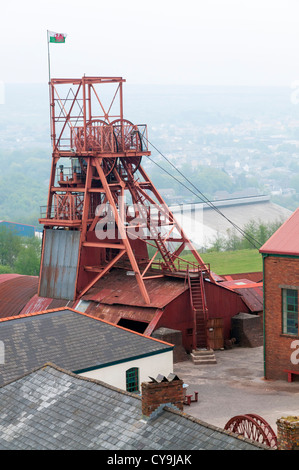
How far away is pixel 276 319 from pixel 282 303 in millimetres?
657

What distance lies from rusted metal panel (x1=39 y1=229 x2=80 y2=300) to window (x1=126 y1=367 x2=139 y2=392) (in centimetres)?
1321

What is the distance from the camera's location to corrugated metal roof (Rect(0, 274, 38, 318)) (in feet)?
152

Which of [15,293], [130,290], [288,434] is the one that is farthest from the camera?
[15,293]

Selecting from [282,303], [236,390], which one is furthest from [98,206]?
[236,390]

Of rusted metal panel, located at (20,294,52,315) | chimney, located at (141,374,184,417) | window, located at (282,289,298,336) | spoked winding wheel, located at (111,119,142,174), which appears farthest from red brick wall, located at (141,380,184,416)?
spoked winding wheel, located at (111,119,142,174)

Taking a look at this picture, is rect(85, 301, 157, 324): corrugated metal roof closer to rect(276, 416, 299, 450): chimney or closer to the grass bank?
rect(276, 416, 299, 450): chimney

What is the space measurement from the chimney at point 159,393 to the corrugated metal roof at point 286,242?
561 inches

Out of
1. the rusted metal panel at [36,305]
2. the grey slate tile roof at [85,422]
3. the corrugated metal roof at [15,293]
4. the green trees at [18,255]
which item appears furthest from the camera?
the green trees at [18,255]

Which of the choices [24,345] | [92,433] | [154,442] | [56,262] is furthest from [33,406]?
[56,262]

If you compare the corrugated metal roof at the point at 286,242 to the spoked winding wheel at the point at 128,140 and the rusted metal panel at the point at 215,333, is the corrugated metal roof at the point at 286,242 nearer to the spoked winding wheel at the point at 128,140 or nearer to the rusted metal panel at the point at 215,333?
the rusted metal panel at the point at 215,333

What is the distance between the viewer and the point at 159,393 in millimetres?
18234

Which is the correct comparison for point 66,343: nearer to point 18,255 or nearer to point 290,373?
point 290,373

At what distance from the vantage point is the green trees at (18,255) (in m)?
98.9

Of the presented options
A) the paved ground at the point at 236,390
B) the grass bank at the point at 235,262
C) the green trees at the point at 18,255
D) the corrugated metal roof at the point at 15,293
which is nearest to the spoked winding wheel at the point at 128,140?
the corrugated metal roof at the point at 15,293
